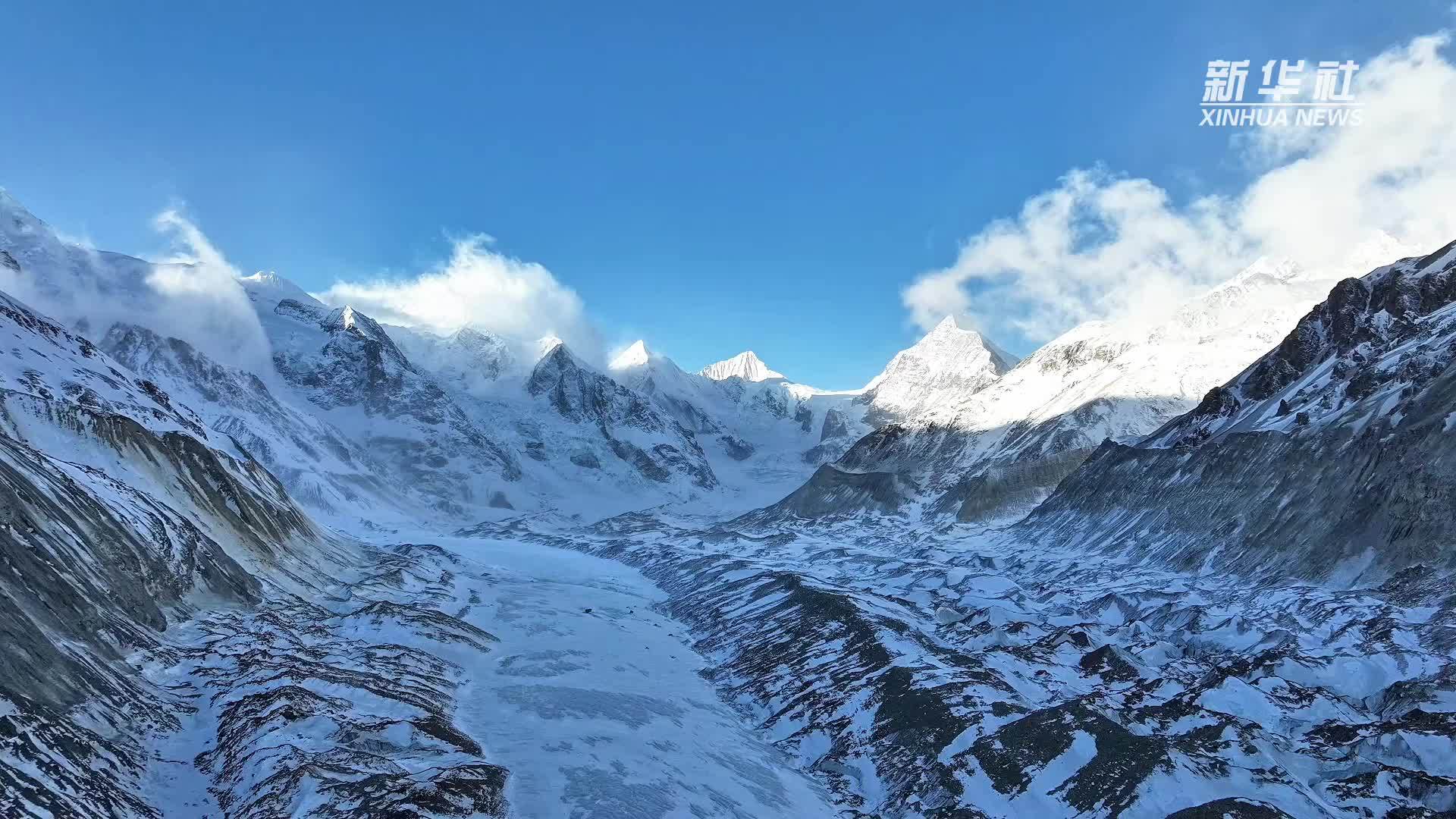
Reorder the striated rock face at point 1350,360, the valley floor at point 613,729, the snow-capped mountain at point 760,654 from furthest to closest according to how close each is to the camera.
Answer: the striated rock face at point 1350,360 → the valley floor at point 613,729 → the snow-capped mountain at point 760,654

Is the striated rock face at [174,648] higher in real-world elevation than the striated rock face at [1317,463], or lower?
lower

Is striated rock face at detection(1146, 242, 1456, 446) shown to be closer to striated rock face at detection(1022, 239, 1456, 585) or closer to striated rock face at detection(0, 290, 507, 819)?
striated rock face at detection(1022, 239, 1456, 585)

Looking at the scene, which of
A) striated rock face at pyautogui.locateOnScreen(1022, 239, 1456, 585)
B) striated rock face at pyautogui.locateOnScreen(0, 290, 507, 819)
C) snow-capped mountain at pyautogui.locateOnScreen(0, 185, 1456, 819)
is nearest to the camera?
striated rock face at pyautogui.locateOnScreen(0, 290, 507, 819)

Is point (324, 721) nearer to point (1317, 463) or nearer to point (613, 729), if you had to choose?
point (613, 729)

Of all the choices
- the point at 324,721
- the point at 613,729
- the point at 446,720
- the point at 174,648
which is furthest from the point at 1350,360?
the point at 174,648

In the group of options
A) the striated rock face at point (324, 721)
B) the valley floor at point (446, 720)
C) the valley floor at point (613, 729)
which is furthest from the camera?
the valley floor at point (613, 729)

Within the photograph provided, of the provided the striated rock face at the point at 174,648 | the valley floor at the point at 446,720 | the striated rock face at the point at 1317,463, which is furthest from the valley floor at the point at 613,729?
the striated rock face at the point at 1317,463

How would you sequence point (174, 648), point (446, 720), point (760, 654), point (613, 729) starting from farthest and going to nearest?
point (760, 654)
point (613, 729)
point (446, 720)
point (174, 648)

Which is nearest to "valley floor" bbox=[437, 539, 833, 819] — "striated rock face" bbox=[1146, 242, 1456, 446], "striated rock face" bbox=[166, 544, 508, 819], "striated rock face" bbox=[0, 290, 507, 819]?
"striated rock face" bbox=[166, 544, 508, 819]

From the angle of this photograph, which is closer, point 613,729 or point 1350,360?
point 613,729

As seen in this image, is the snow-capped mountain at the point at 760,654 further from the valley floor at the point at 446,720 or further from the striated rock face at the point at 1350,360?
the striated rock face at the point at 1350,360

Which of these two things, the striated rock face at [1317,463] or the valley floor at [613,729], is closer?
the valley floor at [613,729]

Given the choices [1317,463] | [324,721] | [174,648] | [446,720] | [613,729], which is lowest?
[324,721]
